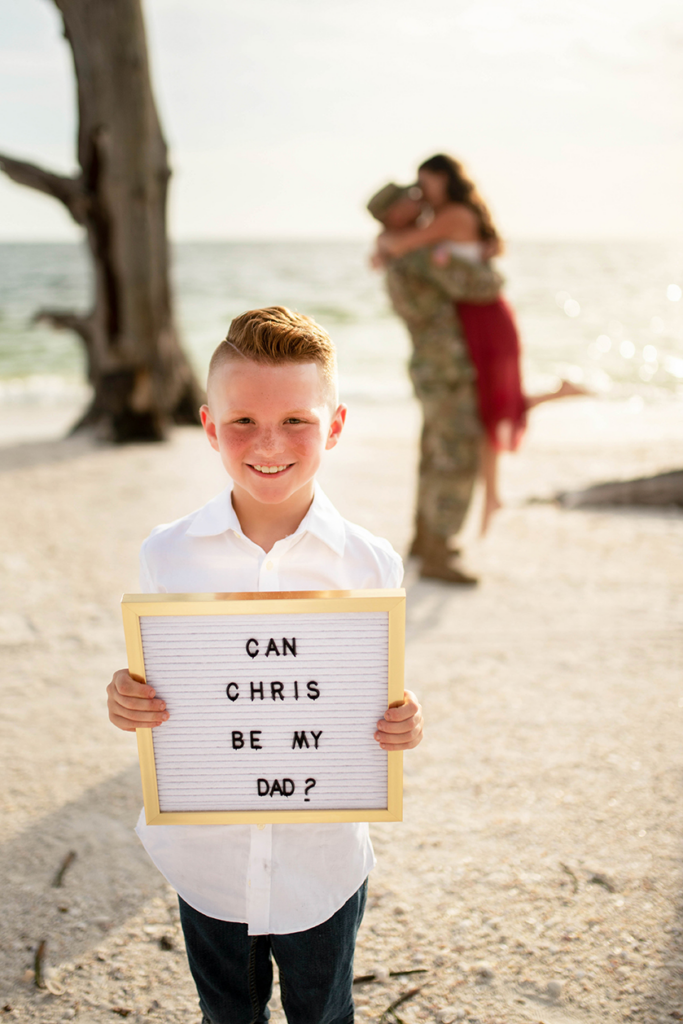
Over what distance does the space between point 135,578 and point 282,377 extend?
3287 mm

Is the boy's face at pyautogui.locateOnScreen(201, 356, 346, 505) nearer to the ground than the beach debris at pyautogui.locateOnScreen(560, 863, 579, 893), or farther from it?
farther from it

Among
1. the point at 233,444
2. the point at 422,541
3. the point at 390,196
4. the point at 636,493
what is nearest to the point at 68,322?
the point at 390,196

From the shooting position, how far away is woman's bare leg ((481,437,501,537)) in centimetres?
383

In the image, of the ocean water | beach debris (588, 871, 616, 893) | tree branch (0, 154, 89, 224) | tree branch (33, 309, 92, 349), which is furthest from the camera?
the ocean water

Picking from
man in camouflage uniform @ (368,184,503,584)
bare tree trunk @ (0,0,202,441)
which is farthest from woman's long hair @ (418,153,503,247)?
bare tree trunk @ (0,0,202,441)

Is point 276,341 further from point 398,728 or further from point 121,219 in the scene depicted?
point 121,219

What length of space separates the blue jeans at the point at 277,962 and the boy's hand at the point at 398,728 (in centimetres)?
40

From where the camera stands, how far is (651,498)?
5.39m

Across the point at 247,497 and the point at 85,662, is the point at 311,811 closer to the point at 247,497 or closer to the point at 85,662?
the point at 247,497

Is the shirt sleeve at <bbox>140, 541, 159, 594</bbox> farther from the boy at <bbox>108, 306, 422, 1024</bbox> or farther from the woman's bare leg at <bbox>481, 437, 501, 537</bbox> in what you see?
the woman's bare leg at <bbox>481, 437, 501, 537</bbox>

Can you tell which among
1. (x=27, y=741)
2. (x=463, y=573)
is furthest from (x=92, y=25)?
(x=27, y=741)

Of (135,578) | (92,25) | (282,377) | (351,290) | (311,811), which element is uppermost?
(92,25)

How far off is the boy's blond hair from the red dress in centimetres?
260

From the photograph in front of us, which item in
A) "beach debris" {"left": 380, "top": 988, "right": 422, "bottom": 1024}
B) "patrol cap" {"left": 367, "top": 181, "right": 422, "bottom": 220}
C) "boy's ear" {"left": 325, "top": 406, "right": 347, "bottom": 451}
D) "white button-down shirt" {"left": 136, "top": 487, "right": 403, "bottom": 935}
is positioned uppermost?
"patrol cap" {"left": 367, "top": 181, "right": 422, "bottom": 220}
